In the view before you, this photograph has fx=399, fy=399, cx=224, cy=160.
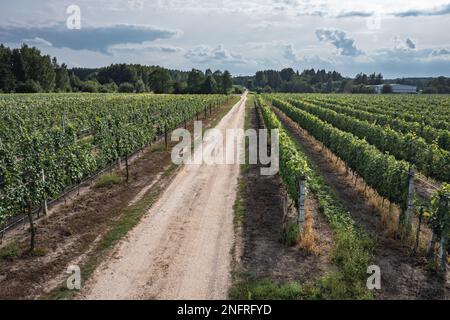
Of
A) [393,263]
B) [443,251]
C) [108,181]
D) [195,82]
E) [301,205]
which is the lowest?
[393,263]

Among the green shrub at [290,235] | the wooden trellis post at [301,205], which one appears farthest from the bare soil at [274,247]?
the wooden trellis post at [301,205]

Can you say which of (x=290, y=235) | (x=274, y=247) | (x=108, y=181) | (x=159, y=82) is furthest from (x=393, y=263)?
(x=159, y=82)

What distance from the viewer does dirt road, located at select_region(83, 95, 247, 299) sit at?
8.98m

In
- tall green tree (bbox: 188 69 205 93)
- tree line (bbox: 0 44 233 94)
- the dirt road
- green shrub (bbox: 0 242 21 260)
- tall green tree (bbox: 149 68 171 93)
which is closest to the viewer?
the dirt road

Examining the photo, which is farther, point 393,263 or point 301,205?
point 301,205

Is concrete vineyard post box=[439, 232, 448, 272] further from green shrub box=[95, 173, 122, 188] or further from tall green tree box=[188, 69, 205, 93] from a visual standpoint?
tall green tree box=[188, 69, 205, 93]

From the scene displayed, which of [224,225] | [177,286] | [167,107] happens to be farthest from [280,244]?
[167,107]

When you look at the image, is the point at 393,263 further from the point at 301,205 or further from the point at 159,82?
the point at 159,82

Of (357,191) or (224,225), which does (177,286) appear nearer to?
(224,225)

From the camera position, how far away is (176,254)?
10789mm

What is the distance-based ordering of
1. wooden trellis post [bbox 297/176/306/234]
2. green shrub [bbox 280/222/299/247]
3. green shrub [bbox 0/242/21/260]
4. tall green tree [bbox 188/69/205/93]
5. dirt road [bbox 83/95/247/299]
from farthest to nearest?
tall green tree [bbox 188/69/205/93] → wooden trellis post [bbox 297/176/306/234] → green shrub [bbox 280/222/299/247] → green shrub [bbox 0/242/21/260] → dirt road [bbox 83/95/247/299]

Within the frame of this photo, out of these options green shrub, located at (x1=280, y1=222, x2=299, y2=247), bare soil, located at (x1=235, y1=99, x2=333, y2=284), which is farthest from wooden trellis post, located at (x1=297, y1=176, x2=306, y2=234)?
bare soil, located at (x1=235, y1=99, x2=333, y2=284)

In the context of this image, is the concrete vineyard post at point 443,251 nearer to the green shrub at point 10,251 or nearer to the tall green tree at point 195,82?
the green shrub at point 10,251

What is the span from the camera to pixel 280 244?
11703 millimetres
